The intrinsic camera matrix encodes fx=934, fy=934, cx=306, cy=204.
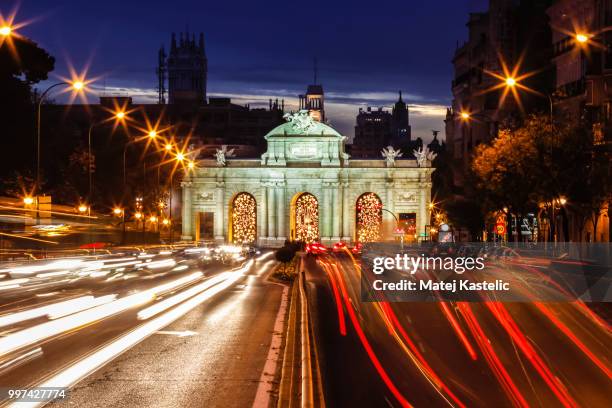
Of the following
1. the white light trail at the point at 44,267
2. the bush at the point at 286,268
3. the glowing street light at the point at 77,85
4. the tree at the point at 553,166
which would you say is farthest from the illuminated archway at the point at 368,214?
the glowing street light at the point at 77,85

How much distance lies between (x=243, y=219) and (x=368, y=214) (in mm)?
15270

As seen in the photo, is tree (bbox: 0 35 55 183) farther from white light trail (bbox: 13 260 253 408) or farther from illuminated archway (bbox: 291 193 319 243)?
illuminated archway (bbox: 291 193 319 243)

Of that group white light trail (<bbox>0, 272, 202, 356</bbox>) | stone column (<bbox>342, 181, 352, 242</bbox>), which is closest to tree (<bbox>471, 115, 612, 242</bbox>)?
white light trail (<bbox>0, 272, 202, 356</bbox>)

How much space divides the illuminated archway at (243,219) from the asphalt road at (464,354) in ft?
273

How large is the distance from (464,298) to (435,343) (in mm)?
12457

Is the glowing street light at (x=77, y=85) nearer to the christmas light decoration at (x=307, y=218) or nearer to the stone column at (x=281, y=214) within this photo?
the stone column at (x=281, y=214)

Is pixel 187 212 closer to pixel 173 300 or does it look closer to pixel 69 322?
pixel 173 300

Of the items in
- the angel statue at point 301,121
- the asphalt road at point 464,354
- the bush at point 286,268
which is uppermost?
the angel statue at point 301,121

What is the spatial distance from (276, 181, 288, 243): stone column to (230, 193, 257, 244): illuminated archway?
341 centimetres

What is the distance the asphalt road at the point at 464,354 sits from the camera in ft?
48.2

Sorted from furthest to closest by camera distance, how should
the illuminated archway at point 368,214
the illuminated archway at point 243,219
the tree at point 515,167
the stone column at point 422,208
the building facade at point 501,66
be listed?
the illuminated archway at point 243,219 < the illuminated archway at point 368,214 < the stone column at point 422,208 < the building facade at point 501,66 < the tree at point 515,167

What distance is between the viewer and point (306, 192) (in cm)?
11381

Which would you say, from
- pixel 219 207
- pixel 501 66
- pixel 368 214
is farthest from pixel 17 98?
pixel 368 214

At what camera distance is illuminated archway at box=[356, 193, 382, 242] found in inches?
4446
